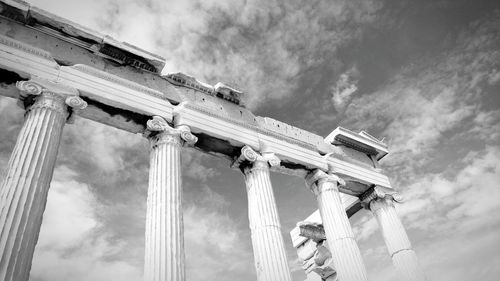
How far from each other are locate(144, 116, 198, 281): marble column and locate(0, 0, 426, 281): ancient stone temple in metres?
0.03

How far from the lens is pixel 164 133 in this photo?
12.6m

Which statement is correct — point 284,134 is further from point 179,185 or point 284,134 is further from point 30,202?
point 30,202

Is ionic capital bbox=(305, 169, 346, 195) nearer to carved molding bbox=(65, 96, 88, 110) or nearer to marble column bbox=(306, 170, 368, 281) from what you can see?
marble column bbox=(306, 170, 368, 281)

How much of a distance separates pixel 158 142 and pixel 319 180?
23.8 feet

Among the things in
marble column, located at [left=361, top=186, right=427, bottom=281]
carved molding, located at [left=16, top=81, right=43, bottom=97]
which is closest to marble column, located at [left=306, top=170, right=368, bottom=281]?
marble column, located at [left=361, top=186, right=427, bottom=281]

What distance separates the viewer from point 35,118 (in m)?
10.3

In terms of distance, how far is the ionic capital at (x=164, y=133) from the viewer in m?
12.4

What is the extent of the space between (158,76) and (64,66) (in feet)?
10.6

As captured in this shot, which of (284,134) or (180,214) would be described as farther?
(284,134)

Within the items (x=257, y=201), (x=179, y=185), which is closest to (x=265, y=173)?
(x=257, y=201)

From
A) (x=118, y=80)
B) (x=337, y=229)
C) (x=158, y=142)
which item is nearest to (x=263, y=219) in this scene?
(x=337, y=229)

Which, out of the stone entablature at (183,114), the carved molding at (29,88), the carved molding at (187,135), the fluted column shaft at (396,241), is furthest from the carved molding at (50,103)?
the fluted column shaft at (396,241)

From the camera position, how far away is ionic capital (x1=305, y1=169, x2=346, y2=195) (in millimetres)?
16250

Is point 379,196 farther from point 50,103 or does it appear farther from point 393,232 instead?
point 50,103
